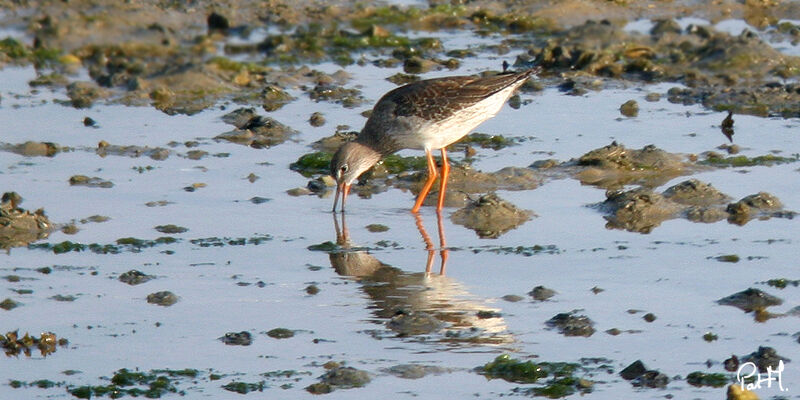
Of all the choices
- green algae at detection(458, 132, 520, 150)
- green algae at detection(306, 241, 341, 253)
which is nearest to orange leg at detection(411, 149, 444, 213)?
green algae at detection(306, 241, 341, 253)

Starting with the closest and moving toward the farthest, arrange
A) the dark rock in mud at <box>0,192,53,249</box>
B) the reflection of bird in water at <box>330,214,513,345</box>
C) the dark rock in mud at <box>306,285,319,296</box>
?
the reflection of bird in water at <box>330,214,513,345</box> < the dark rock in mud at <box>306,285,319,296</box> < the dark rock in mud at <box>0,192,53,249</box>

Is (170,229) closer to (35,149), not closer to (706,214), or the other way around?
(35,149)

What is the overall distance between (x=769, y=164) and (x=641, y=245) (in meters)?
2.53

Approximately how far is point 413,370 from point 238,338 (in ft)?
3.62

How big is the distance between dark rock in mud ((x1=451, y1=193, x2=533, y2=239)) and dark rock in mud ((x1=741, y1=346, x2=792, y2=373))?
3099 millimetres

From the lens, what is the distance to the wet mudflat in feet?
23.7

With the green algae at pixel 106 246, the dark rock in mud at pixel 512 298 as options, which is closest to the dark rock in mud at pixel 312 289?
the dark rock in mud at pixel 512 298

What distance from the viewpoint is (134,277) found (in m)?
8.80

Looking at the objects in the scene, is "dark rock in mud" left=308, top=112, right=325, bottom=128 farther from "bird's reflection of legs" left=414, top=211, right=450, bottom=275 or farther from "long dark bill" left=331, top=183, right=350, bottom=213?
"bird's reflection of legs" left=414, top=211, right=450, bottom=275

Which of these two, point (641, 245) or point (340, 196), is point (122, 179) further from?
point (641, 245)

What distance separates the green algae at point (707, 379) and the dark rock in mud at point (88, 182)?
226 inches

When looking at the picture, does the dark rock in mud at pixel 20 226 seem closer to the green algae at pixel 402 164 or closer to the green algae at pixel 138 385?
the green algae at pixel 138 385

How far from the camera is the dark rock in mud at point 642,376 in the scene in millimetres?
6855

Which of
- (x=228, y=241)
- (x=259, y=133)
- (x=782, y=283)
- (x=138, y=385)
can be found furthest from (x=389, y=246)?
(x=259, y=133)
